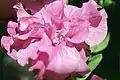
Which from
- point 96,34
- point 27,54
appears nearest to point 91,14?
point 96,34

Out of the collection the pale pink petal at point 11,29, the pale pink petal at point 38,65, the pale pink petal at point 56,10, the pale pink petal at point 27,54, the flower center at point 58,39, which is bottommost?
the pale pink petal at point 38,65

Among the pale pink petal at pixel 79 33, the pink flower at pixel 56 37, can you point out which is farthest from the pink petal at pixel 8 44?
the pale pink petal at pixel 79 33

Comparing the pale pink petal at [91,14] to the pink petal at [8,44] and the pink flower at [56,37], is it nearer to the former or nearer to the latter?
the pink flower at [56,37]

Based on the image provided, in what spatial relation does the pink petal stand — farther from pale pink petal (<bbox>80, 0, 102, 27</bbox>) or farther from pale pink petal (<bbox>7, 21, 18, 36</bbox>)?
pale pink petal (<bbox>80, 0, 102, 27</bbox>)

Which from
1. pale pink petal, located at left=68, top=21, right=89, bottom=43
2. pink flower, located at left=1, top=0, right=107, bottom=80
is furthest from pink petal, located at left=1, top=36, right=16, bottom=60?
pale pink petal, located at left=68, top=21, right=89, bottom=43

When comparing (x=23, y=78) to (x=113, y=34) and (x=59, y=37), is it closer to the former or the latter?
(x=59, y=37)

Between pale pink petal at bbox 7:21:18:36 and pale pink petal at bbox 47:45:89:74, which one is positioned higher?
pale pink petal at bbox 7:21:18:36

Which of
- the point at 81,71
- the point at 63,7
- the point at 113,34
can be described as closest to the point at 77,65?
the point at 81,71

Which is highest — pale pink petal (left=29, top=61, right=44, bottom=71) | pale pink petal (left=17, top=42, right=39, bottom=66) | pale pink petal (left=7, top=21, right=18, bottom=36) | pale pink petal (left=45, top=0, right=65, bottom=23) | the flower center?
pale pink petal (left=45, top=0, right=65, bottom=23)
